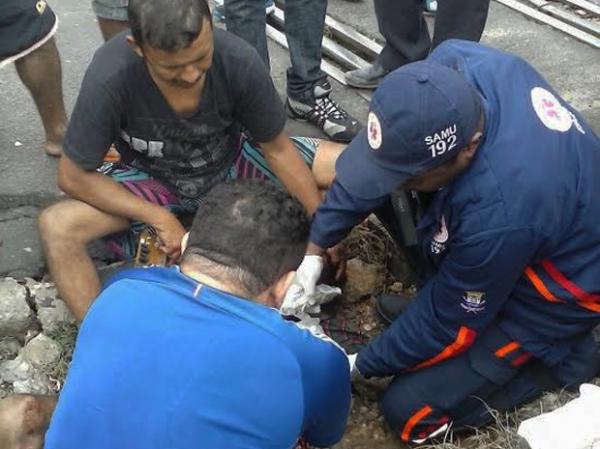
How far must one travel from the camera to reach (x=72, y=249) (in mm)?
2758

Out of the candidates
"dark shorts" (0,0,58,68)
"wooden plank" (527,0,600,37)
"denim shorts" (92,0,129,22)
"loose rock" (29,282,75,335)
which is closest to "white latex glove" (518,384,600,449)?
"loose rock" (29,282,75,335)

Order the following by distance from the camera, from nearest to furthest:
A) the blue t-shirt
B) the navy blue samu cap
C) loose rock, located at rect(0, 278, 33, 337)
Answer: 1. the blue t-shirt
2. the navy blue samu cap
3. loose rock, located at rect(0, 278, 33, 337)

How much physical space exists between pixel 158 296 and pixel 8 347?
1.55m

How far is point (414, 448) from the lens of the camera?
2658mm

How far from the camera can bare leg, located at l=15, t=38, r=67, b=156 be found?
319 cm

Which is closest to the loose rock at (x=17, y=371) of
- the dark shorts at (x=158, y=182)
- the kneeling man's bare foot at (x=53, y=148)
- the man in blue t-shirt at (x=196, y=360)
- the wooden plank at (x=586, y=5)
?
the dark shorts at (x=158, y=182)

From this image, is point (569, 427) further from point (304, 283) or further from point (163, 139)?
point (163, 139)

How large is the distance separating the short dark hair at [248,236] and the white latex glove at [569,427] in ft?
2.77

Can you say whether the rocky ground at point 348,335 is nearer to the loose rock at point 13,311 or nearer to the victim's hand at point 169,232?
the loose rock at point 13,311

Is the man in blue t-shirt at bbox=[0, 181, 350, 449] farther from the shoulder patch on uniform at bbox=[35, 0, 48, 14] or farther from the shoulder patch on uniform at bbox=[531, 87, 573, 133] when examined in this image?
the shoulder patch on uniform at bbox=[35, 0, 48, 14]

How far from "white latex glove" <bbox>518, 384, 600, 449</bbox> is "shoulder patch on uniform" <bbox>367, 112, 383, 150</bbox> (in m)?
0.86

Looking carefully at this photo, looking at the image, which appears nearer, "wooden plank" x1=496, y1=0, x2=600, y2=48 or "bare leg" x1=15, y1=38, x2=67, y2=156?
"bare leg" x1=15, y1=38, x2=67, y2=156

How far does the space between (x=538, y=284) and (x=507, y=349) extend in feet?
0.87

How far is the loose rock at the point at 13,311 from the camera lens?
2.88 m
